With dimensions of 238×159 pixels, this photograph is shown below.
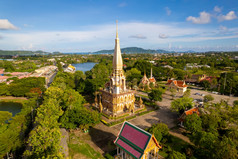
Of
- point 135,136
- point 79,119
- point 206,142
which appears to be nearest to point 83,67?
point 79,119

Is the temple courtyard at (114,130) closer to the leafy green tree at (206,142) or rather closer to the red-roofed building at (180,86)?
the leafy green tree at (206,142)

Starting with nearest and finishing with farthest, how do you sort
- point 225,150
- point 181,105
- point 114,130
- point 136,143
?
point 225,150 < point 136,143 < point 114,130 < point 181,105

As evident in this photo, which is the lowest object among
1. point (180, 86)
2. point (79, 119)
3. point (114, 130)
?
point (114, 130)

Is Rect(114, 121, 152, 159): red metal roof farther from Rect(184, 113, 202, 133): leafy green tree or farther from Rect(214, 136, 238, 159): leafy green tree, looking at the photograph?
Rect(184, 113, 202, 133): leafy green tree

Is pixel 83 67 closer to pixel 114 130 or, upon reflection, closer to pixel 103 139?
pixel 114 130

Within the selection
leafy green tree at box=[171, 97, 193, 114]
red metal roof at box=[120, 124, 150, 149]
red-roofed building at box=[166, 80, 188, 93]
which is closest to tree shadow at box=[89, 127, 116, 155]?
red metal roof at box=[120, 124, 150, 149]

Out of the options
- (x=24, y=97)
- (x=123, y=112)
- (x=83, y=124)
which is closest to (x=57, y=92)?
(x=83, y=124)

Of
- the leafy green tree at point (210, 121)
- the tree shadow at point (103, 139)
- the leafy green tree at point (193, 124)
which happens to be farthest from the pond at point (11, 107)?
the leafy green tree at point (210, 121)
